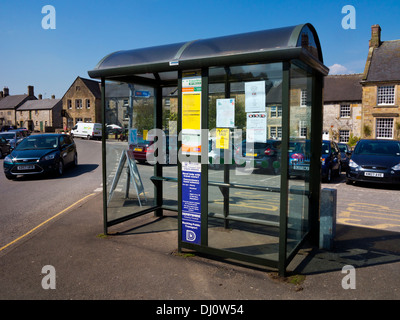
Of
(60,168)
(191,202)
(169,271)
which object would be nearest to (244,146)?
(191,202)

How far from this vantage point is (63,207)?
8062 mm

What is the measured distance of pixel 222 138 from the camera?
5102 millimetres

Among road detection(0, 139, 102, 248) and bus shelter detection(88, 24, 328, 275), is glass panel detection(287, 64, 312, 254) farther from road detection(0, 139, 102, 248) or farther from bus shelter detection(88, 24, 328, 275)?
road detection(0, 139, 102, 248)

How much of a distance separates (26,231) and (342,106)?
4097cm

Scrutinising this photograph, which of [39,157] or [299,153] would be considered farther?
[39,157]

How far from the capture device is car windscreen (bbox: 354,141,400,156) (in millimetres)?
11951

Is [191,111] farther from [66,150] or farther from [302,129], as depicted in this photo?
[66,150]

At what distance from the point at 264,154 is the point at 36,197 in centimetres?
686

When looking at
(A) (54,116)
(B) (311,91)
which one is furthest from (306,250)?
(A) (54,116)

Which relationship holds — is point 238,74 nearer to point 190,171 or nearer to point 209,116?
point 209,116

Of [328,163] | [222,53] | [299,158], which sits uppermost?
[222,53]

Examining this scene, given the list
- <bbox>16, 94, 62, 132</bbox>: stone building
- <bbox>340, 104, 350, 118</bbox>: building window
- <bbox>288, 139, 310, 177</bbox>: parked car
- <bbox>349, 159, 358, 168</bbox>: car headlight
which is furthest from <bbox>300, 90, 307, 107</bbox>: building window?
<bbox>16, 94, 62, 132</bbox>: stone building

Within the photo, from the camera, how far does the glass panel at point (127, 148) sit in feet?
20.0
